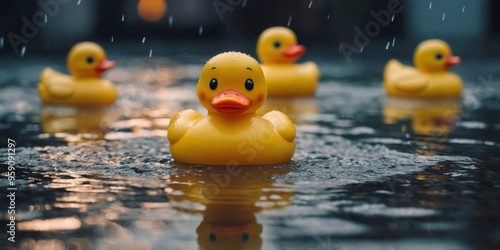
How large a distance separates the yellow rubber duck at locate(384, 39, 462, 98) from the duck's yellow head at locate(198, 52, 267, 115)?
753 cm

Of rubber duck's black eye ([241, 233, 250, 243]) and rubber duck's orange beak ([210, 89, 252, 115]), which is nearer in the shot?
rubber duck's black eye ([241, 233, 250, 243])

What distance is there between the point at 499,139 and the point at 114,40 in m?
24.7

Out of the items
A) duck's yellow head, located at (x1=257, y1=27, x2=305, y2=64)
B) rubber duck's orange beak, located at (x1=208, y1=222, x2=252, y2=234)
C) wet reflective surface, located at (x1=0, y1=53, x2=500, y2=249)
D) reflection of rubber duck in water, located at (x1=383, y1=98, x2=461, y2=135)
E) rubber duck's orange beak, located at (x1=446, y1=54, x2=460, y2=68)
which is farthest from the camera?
duck's yellow head, located at (x1=257, y1=27, x2=305, y2=64)

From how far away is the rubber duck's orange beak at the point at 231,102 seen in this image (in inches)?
336

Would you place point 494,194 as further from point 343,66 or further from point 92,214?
point 343,66

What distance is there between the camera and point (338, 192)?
7.58 meters

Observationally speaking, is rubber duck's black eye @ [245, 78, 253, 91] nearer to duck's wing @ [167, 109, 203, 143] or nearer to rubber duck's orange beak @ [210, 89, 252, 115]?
rubber duck's orange beak @ [210, 89, 252, 115]

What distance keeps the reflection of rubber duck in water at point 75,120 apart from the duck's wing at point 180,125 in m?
2.22

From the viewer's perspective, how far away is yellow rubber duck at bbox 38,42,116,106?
14.9 meters

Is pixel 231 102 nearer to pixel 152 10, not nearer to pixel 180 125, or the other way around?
pixel 180 125

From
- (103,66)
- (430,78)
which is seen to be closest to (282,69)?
(430,78)

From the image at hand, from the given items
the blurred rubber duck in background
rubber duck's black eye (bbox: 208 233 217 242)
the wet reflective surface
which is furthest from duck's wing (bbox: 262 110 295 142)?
the blurred rubber duck in background

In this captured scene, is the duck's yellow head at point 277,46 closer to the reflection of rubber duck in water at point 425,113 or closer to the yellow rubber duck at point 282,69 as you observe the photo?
the yellow rubber duck at point 282,69

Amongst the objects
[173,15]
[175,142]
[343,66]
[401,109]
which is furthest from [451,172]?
[173,15]
